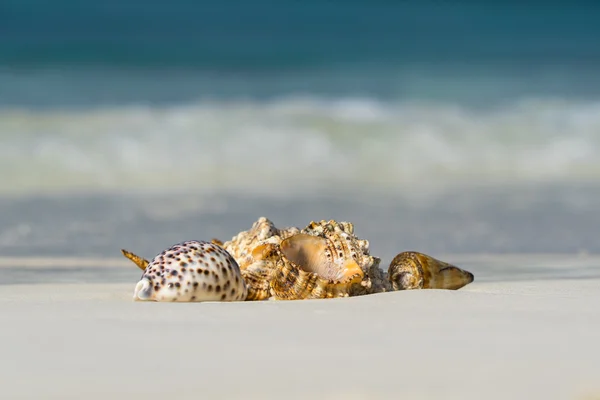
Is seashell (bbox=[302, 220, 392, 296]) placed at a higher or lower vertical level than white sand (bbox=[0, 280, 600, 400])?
higher

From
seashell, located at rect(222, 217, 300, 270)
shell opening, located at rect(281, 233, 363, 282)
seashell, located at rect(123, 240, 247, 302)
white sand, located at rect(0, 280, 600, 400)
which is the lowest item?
white sand, located at rect(0, 280, 600, 400)

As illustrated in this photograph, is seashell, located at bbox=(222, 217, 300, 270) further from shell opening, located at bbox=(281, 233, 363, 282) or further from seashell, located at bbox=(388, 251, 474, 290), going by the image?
seashell, located at bbox=(388, 251, 474, 290)

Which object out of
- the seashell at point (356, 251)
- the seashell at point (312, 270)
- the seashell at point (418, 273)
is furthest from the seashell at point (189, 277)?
the seashell at point (418, 273)

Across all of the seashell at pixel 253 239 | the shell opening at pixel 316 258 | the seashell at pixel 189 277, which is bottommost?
the seashell at pixel 189 277

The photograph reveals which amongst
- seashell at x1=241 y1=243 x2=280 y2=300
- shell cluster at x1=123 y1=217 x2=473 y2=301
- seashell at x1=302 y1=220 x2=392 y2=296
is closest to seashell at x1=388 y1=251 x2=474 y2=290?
shell cluster at x1=123 y1=217 x2=473 y2=301

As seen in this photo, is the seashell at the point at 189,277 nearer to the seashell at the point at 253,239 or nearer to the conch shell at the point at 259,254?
the conch shell at the point at 259,254

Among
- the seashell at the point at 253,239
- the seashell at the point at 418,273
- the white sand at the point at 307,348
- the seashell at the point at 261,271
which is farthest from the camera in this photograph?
the seashell at the point at 418,273

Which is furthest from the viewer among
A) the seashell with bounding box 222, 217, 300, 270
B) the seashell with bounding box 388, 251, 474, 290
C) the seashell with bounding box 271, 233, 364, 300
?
the seashell with bounding box 388, 251, 474, 290

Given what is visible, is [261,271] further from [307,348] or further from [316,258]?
Answer: [307,348]

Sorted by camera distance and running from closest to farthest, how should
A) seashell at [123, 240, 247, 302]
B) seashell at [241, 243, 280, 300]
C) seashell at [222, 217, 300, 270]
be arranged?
seashell at [123, 240, 247, 302] < seashell at [241, 243, 280, 300] < seashell at [222, 217, 300, 270]
